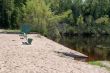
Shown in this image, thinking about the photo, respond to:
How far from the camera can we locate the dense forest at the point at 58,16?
4838 cm

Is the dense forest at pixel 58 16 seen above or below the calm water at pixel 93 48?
above

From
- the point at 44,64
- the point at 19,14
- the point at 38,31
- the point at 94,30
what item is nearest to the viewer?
the point at 44,64

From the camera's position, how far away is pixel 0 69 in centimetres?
1273

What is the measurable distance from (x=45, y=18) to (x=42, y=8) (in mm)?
1847

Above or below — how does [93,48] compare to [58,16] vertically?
below

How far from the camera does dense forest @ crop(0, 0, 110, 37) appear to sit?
48.4m

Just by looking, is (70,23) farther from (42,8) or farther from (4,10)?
(42,8)

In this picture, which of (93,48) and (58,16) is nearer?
(93,48)

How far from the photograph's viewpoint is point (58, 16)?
50.9 metres

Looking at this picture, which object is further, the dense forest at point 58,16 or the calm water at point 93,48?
the dense forest at point 58,16

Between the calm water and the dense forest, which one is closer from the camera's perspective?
the calm water

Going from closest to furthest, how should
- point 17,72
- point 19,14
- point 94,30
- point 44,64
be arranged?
point 17,72, point 44,64, point 19,14, point 94,30

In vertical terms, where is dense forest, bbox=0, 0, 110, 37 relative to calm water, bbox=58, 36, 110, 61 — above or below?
above

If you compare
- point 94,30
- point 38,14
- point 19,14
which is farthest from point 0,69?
point 94,30
